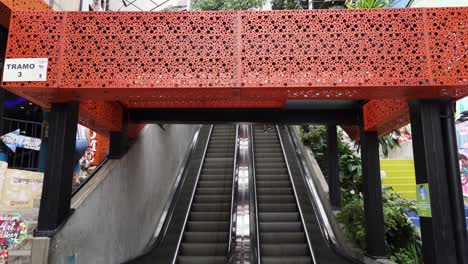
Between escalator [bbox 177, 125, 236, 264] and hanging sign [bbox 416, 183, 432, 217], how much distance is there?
362 cm

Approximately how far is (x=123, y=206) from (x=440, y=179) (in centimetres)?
510

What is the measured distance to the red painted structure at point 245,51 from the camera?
13.9ft

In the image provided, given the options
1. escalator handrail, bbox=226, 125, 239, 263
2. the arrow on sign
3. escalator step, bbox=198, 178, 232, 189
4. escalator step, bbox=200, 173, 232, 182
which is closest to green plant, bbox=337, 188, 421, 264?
escalator handrail, bbox=226, 125, 239, 263

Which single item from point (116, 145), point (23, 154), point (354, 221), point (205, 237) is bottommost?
point (205, 237)

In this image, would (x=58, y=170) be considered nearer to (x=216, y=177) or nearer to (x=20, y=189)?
(x=20, y=189)

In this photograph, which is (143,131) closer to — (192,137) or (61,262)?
(61,262)

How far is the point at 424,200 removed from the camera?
4.38 meters

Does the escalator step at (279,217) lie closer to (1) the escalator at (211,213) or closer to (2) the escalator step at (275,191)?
(1) the escalator at (211,213)

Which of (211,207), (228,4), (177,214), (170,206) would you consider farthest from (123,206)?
(228,4)

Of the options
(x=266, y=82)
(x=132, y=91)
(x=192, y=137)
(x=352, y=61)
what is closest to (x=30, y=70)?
(x=132, y=91)

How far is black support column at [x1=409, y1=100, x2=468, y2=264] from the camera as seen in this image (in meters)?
4.12

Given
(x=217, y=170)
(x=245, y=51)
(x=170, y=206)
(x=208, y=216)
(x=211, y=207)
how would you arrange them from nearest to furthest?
(x=245, y=51), (x=208, y=216), (x=211, y=207), (x=170, y=206), (x=217, y=170)

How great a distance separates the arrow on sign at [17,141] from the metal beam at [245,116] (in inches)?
107

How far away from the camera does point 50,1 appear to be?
7910 mm
